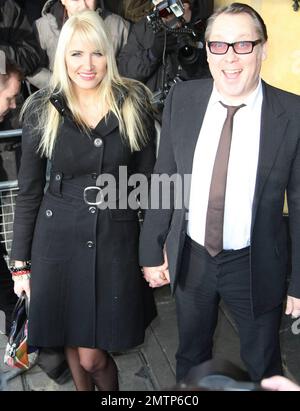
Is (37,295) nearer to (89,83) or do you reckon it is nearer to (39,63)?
(89,83)

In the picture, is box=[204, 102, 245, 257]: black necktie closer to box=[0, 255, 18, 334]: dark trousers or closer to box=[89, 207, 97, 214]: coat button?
box=[89, 207, 97, 214]: coat button

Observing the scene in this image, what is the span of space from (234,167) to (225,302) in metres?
0.69

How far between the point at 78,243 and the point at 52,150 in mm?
452

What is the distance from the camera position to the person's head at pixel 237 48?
2363 mm

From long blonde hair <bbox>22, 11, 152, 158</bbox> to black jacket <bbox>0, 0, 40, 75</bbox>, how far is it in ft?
4.21

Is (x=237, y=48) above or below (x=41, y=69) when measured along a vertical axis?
below

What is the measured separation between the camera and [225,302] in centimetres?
279

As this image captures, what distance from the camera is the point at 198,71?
4031mm

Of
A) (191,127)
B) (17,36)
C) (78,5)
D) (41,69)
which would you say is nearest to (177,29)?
(78,5)

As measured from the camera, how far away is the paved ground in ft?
11.4

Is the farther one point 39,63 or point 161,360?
point 39,63

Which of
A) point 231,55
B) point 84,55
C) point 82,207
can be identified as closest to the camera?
point 231,55

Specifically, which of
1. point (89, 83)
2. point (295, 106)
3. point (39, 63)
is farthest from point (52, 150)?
point (39, 63)

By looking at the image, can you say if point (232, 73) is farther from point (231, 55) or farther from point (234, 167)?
point (234, 167)
